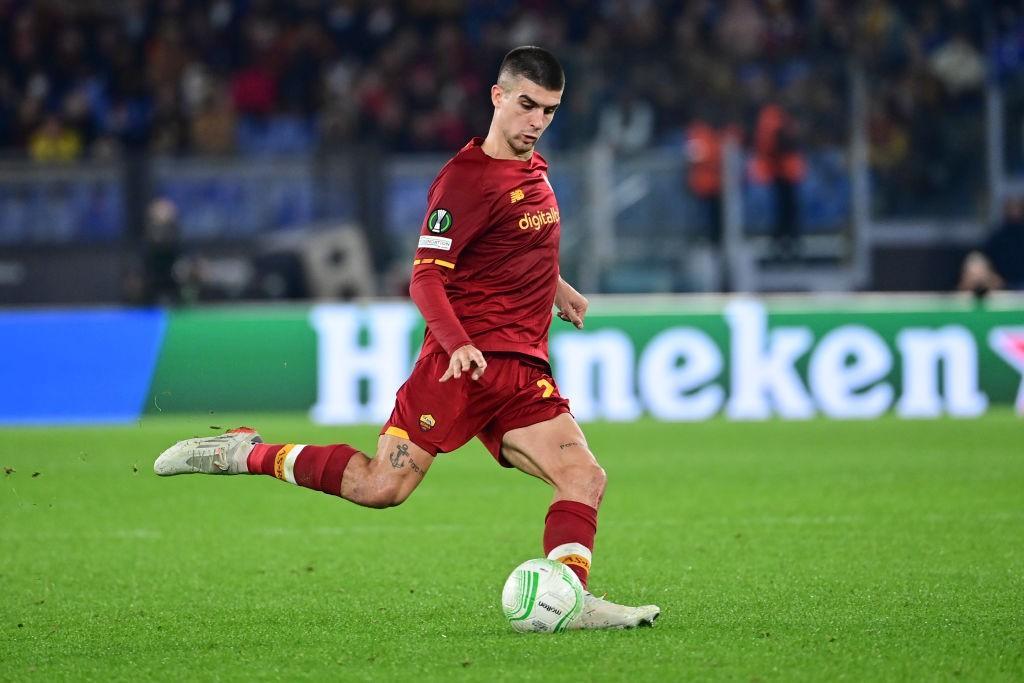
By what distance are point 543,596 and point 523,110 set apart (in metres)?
1.58

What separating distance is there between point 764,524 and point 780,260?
9.03m

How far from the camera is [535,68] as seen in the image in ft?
17.9

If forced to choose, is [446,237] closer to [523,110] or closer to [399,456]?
[523,110]

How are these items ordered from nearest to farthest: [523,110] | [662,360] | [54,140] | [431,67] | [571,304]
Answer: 1. [523,110]
2. [571,304]
3. [662,360]
4. [54,140]
5. [431,67]

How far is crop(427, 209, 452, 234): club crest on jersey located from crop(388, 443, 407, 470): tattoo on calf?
719mm

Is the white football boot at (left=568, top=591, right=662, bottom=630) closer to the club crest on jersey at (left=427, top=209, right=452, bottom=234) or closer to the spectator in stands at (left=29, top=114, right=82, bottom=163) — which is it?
the club crest on jersey at (left=427, top=209, right=452, bottom=234)

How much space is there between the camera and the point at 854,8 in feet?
64.0

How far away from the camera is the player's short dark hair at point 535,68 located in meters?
5.46

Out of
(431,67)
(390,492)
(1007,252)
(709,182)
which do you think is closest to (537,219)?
(390,492)

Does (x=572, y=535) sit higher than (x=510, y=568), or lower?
higher

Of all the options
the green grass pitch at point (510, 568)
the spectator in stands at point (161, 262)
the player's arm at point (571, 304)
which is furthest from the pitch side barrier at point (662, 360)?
the player's arm at point (571, 304)

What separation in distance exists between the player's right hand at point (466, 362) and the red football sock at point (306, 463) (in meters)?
0.61

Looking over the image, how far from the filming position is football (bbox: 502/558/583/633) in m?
5.25

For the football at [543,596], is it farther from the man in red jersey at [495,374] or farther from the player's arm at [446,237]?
the player's arm at [446,237]
